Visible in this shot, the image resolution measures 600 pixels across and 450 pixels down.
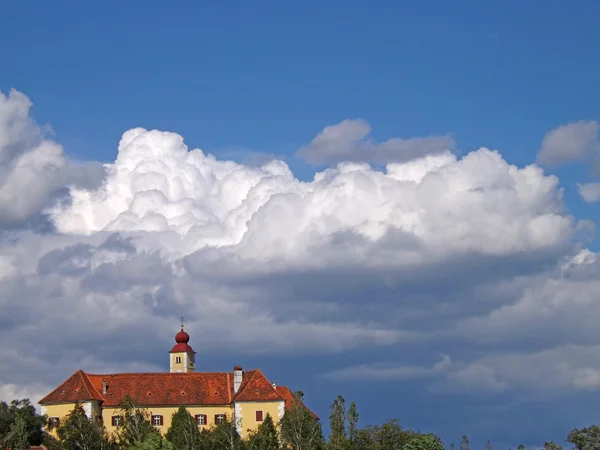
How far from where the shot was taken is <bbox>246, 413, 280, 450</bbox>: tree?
12256cm

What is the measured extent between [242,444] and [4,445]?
916 inches

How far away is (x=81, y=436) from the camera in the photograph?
119562mm

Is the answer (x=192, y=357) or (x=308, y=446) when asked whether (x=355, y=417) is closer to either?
(x=308, y=446)

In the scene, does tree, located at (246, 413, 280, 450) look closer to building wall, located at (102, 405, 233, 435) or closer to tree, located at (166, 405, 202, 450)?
tree, located at (166, 405, 202, 450)

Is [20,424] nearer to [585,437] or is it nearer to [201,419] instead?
[201,419]

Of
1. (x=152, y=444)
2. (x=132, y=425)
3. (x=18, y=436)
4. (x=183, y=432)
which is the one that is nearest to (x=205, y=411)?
(x=183, y=432)

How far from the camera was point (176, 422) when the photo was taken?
131m

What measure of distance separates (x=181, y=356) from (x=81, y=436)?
44.4 m

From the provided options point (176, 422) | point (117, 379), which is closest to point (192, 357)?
point (117, 379)

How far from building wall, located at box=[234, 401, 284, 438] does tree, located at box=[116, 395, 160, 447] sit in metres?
10.4

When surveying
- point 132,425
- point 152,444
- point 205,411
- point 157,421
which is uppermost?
point 205,411

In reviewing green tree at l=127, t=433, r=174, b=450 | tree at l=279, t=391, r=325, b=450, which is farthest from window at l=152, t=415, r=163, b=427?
green tree at l=127, t=433, r=174, b=450

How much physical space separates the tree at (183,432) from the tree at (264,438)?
215 inches

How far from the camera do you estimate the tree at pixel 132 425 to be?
119m
